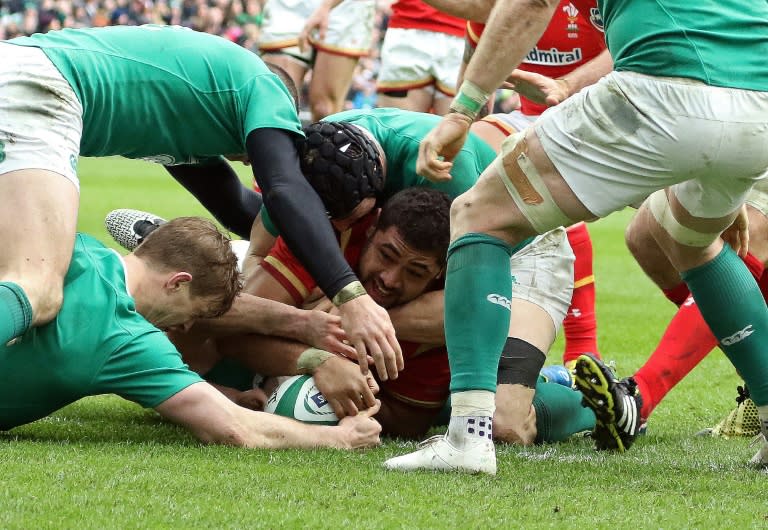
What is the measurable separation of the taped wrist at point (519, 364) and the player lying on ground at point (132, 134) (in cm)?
78

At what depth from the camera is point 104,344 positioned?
A: 3756 mm

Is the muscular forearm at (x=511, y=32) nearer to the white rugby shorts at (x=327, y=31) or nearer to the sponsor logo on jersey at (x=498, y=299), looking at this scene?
the sponsor logo on jersey at (x=498, y=299)

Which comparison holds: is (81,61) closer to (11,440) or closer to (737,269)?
(11,440)

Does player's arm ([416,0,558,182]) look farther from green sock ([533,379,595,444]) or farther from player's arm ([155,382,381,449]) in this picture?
green sock ([533,379,595,444])

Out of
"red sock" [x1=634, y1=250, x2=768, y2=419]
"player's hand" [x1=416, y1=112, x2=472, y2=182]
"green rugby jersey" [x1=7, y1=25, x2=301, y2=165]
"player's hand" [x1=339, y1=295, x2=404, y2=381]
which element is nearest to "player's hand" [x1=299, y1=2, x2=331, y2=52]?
"green rugby jersey" [x1=7, y1=25, x2=301, y2=165]

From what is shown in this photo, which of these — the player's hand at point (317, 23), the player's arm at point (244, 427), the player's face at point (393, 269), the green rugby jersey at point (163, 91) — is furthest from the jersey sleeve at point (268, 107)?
the player's hand at point (317, 23)

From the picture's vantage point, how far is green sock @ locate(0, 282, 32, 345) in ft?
11.7

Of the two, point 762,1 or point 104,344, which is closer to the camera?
point 762,1

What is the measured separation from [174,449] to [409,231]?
1059 mm

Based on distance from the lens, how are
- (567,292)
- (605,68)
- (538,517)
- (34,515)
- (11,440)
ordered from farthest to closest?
(605,68) → (567,292) → (11,440) → (538,517) → (34,515)

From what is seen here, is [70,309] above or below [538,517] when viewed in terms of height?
below

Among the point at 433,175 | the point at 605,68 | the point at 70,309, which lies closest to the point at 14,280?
the point at 70,309

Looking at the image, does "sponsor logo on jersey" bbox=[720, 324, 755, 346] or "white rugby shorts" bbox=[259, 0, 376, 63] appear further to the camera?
"white rugby shorts" bbox=[259, 0, 376, 63]

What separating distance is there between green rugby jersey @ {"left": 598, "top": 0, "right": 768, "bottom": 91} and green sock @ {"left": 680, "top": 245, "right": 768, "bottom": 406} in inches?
27.2
